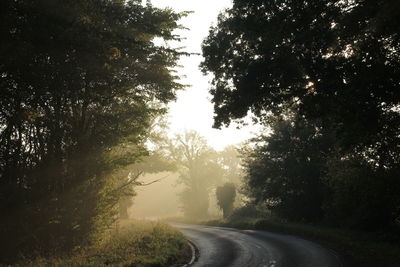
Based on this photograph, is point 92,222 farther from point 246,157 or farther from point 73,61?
point 246,157

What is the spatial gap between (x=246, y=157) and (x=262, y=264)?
812 inches

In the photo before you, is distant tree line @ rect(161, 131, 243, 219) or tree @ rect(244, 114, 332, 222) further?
distant tree line @ rect(161, 131, 243, 219)

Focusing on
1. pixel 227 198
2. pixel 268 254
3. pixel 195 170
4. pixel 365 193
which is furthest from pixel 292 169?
pixel 195 170

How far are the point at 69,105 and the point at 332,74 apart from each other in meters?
12.7

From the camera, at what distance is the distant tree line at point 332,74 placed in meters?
11.3

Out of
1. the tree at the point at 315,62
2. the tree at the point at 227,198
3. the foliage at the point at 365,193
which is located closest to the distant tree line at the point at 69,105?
the tree at the point at 315,62

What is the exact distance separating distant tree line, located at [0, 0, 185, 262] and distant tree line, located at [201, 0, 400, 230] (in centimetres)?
368

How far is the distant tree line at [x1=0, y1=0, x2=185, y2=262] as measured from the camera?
10.7 metres

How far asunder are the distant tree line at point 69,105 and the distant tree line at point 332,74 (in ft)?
12.1

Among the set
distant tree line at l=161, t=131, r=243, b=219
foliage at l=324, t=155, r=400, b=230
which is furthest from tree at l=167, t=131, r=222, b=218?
foliage at l=324, t=155, r=400, b=230

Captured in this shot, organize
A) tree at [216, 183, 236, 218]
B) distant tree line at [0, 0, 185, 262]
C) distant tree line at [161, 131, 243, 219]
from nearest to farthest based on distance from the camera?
1. distant tree line at [0, 0, 185, 262]
2. tree at [216, 183, 236, 218]
3. distant tree line at [161, 131, 243, 219]

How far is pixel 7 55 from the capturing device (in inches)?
367

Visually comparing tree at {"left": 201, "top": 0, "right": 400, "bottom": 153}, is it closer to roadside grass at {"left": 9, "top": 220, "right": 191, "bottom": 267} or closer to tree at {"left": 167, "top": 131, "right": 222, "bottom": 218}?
roadside grass at {"left": 9, "top": 220, "right": 191, "bottom": 267}

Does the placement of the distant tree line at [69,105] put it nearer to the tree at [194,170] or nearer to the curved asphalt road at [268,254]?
the curved asphalt road at [268,254]
